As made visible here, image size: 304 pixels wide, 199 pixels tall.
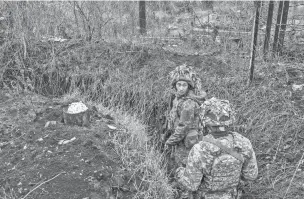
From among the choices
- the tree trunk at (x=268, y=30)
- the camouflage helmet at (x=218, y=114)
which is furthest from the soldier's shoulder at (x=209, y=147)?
the tree trunk at (x=268, y=30)

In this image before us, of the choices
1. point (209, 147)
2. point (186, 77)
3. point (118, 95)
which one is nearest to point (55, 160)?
point (209, 147)

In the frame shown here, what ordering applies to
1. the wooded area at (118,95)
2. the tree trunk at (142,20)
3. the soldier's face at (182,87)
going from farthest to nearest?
the tree trunk at (142,20)
the soldier's face at (182,87)
the wooded area at (118,95)

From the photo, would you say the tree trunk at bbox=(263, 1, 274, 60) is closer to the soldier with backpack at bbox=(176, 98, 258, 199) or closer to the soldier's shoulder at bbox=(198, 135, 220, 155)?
the soldier with backpack at bbox=(176, 98, 258, 199)

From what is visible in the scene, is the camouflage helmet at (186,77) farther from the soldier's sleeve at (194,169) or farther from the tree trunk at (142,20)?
the tree trunk at (142,20)

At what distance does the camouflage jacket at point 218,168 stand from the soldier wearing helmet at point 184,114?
2.91 ft

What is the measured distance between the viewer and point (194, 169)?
2.93m

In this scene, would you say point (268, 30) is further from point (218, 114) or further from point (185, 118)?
point (218, 114)

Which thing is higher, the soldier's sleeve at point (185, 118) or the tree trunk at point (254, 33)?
the tree trunk at point (254, 33)

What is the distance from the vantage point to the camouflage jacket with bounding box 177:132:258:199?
2.84 metres

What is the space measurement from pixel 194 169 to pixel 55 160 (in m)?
1.58

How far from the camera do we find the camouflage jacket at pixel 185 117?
3.92 metres

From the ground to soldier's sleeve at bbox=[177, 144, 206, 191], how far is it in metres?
0.69

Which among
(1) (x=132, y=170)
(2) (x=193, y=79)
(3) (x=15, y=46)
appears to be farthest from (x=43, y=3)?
(1) (x=132, y=170)

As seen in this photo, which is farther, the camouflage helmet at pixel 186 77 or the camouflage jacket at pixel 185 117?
the camouflage helmet at pixel 186 77
